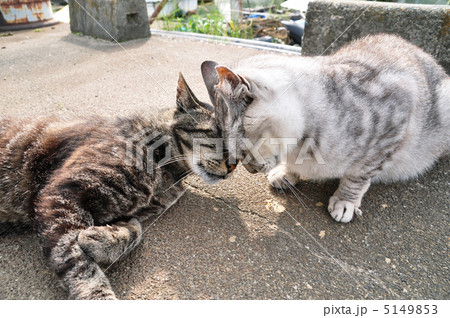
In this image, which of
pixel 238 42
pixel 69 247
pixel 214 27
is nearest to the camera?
pixel 69 247

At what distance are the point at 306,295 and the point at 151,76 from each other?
310cm

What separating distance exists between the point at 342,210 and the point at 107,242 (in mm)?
1331

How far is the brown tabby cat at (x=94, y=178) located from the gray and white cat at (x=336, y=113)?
262 mm

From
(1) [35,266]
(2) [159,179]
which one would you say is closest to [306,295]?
(2) [159,179]

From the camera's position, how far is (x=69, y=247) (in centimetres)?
154

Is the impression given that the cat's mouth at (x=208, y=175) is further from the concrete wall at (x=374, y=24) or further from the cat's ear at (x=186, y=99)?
the concrete wall at (x=374, y=24)

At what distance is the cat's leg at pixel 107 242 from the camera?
5.03 ft

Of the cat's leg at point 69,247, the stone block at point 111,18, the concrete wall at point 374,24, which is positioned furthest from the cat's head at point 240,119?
the stone block at point 111,18

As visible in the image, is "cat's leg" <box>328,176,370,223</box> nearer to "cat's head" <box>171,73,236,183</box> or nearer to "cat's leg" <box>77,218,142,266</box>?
"cat's head" <box>171,73,236,183</box>

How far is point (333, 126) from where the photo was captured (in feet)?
5.89

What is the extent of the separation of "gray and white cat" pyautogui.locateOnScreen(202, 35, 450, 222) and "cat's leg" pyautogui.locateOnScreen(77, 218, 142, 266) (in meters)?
0.70

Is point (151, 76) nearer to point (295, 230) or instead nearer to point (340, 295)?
point (295, 230)

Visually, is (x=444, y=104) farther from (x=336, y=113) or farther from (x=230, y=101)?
(x=230, y=101)

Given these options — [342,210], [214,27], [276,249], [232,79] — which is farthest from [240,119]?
[214,27]
